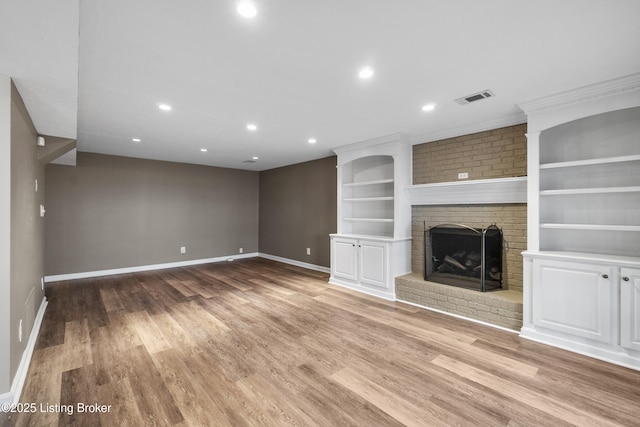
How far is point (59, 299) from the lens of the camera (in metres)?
4.03

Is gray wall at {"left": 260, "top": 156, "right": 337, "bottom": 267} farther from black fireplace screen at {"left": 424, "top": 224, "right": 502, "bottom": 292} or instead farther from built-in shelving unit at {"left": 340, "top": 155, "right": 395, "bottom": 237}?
black fireplace screen at {"left": 424, "top": 224, "right": 502, "bottom": 292}

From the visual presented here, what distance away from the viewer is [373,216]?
502 centimetres

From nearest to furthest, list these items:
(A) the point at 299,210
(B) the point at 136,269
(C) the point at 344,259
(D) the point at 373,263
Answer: (D) the point at 373,263 < (C) the point at 344,259 < (B) the point at 136,269 < (A) the point at 299,210

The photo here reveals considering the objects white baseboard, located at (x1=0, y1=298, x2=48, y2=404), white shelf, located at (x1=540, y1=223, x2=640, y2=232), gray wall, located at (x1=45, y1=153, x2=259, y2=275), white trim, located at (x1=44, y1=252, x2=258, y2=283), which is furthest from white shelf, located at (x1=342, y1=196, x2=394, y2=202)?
white baseboard, located at (x1=0, y1=298, x2=48, y2=404)

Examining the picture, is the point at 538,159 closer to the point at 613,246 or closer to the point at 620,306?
the point at 613,246

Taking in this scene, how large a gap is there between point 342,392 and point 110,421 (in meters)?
1.49

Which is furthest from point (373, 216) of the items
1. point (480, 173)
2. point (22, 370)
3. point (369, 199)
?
point (22, 370)

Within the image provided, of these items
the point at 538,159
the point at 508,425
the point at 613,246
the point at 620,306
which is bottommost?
the point at 508,425

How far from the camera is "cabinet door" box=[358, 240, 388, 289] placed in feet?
13.8

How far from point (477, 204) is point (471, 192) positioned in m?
0.19

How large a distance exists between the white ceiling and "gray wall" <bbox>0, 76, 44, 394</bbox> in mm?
251

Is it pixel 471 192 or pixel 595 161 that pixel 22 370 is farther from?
pixel 595 161

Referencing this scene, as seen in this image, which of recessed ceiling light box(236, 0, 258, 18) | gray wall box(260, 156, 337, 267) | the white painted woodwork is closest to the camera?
recessed ceiling light box(236, 0, 258, 18)

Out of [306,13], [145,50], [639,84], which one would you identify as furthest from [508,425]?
[145,50]
